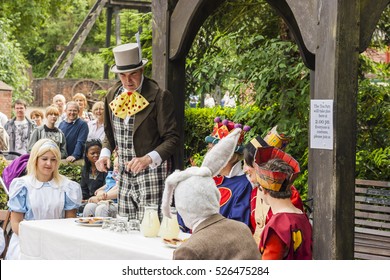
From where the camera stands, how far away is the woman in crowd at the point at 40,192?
5.88m

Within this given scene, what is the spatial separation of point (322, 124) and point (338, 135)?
134 millimetres

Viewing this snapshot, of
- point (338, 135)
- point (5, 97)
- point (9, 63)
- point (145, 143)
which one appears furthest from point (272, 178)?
point (9, 63)

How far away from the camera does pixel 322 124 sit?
4.82 meters

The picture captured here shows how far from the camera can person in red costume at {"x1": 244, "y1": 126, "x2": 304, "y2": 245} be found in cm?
505

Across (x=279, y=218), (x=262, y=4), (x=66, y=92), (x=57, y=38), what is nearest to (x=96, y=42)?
(x=57, y=38)

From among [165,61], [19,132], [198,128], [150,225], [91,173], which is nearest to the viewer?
[150,225]

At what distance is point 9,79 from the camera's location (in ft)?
68.4

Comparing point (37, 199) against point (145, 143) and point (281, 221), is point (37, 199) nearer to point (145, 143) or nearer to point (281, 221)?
point (145, 143)

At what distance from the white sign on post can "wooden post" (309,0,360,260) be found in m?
0.03

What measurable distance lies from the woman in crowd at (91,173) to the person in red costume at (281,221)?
3.70 metres

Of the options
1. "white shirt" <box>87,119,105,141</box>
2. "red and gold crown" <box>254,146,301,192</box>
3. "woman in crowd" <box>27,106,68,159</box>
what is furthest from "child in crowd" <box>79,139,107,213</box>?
"red and gold crown" <box>254,146,301,192</box>

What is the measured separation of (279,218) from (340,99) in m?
0.88

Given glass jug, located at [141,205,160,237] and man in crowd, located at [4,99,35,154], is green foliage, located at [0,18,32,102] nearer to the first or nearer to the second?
man in crowd, located at [4,99,35,154]

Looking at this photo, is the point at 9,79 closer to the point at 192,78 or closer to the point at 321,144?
the point at 192,78
